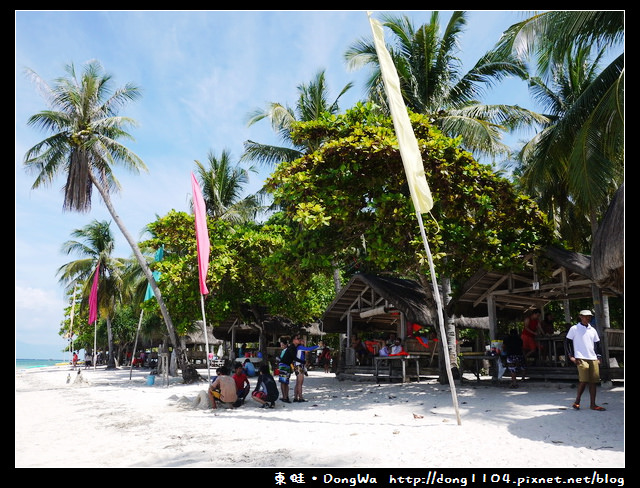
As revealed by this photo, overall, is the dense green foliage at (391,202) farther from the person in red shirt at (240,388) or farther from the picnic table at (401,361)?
the picnic table at (401,361)

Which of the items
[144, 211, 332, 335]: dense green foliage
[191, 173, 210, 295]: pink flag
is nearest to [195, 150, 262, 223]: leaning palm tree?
[144, 211, 332, 335]: dense green foliage

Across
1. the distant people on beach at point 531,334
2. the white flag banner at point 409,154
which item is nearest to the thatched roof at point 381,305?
the distant people on beach at point 531,334

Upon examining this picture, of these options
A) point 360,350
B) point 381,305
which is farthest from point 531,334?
point 360,350

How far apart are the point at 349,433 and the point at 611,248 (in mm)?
5243

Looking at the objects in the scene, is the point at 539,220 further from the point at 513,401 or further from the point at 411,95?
the point at 411,95

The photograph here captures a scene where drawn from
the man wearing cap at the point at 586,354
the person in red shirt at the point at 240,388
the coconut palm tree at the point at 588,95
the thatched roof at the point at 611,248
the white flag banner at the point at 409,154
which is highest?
the coconut palm tree at the point at 588,95

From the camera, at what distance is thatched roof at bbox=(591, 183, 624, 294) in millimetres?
7838

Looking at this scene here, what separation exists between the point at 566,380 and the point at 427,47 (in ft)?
38.2

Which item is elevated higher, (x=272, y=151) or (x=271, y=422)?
(x=272, y=151)

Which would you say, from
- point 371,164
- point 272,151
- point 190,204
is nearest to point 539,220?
point 371,164

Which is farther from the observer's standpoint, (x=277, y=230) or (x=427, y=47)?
(x=277, y=230)

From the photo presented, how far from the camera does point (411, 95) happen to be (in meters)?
17.0

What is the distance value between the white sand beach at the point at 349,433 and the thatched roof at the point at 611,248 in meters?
2.25

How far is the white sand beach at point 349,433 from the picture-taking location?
5.66 m
